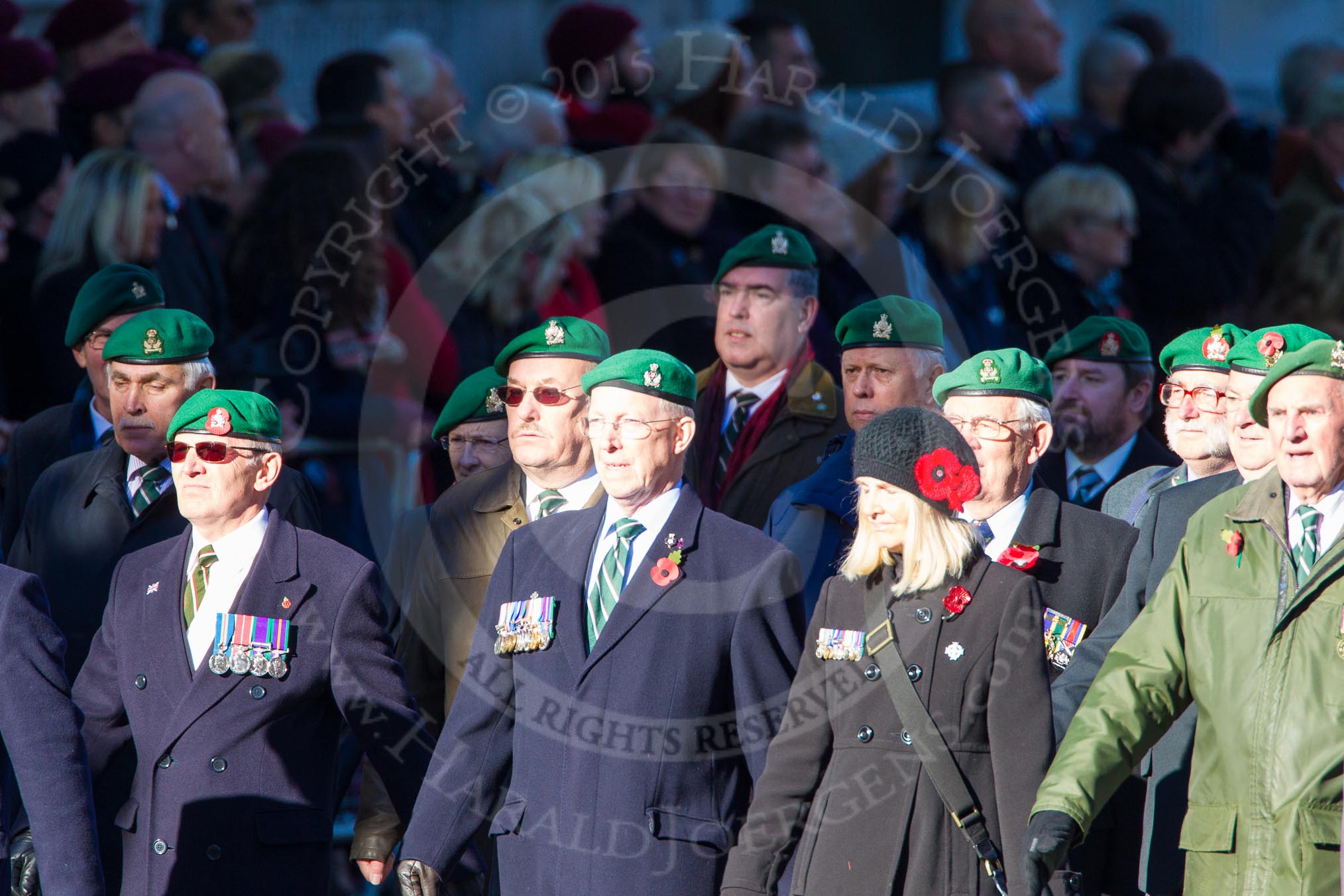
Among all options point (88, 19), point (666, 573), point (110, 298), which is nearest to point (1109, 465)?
point (666, 573)

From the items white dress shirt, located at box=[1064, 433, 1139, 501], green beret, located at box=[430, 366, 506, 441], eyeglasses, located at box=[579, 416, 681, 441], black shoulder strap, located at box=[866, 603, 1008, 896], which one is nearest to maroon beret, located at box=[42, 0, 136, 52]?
green beret, located at box=[430, 366, 506, 441]

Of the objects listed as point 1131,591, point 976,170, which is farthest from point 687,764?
point 976,170

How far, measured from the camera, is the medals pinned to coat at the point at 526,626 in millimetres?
5699

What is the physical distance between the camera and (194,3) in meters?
11.0

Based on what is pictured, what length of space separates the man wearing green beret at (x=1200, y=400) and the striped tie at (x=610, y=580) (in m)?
1.86

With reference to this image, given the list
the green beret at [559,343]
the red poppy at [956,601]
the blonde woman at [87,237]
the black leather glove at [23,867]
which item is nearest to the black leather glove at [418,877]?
the black leather glove at [23,867]

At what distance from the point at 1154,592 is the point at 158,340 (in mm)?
3632

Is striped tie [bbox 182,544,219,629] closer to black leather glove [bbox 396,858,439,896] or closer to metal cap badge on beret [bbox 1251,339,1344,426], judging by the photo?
black leather glove [bbox 396,858,439,896]

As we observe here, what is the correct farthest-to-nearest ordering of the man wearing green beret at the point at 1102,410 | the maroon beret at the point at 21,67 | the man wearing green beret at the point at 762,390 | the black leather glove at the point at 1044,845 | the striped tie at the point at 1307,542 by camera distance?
the maroon beret at the point at 21,67
the man wearing green beret at the point at 1102,410
the man wearing green beret at the point at 762,390
the striped tie at the point at 1307,542
the black leather glove at the point at 1044,845

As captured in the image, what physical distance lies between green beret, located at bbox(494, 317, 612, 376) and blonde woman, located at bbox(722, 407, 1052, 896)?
1.94 m

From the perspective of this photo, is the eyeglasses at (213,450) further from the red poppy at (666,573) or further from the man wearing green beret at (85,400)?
the man wearing green beret at (85,400)

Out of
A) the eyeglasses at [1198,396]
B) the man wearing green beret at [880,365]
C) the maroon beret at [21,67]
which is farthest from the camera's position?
the maroon beret at [21,67]

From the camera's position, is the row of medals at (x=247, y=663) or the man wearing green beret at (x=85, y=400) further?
the man wearing green beret at (x=85, y=400)

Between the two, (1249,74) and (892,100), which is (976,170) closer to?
(892,100)
